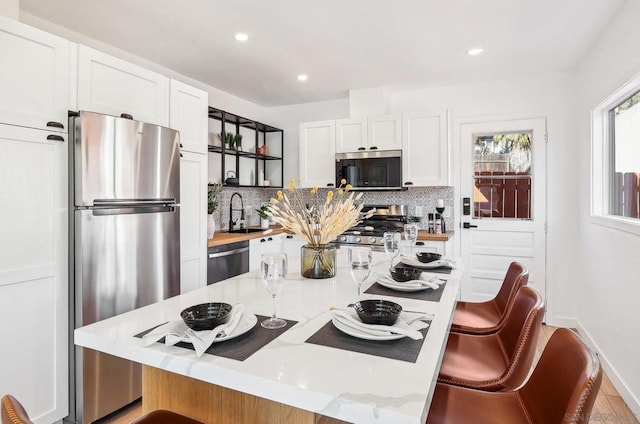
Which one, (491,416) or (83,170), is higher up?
(83,170)

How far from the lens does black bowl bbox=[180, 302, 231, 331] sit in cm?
98

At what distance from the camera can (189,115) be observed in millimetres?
2846

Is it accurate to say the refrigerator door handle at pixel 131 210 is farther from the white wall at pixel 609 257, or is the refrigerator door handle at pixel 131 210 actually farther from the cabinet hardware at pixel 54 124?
the white wall at pixel 609 257

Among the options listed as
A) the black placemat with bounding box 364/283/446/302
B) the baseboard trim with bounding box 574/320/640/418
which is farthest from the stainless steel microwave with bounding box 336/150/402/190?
the black placemat with bounding box 364/283/446/302

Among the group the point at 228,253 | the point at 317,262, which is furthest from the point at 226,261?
the point at 317,262

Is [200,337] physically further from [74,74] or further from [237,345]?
[74,74]

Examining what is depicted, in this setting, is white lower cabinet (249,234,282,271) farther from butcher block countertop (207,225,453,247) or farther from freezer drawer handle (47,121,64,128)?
freezer drawer handle (47,121,64,128)

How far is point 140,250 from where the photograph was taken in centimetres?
229

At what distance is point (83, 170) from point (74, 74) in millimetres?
563

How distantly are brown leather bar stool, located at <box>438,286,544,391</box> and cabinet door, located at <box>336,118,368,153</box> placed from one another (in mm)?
2695

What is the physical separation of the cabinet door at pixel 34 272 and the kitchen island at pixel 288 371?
1090 mm

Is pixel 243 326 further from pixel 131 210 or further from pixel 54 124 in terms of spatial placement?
pixel 54 124

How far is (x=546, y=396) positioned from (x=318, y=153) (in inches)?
141

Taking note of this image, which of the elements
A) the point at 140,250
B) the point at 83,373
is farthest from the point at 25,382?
the point at 140,250
